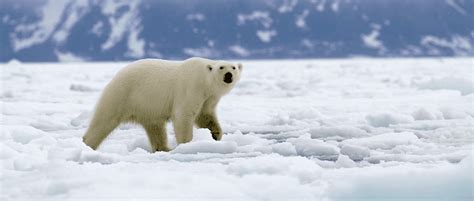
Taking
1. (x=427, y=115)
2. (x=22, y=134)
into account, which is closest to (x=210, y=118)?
(x=22, y=134)

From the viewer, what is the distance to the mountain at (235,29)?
145875 millimetres

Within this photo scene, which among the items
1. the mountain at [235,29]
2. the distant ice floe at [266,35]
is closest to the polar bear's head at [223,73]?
the mountain at [235,29]

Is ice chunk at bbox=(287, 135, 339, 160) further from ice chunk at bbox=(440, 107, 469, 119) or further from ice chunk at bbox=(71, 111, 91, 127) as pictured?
ice chunk at bbox=(71, 111, 91, 127)

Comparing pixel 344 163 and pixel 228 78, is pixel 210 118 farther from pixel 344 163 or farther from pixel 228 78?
pixel 344 163

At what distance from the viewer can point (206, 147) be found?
14.0 ft

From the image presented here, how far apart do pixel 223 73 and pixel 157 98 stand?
523 millimetres

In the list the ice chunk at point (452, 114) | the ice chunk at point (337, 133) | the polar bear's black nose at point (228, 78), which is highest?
the ice chunk at point (452, 114)

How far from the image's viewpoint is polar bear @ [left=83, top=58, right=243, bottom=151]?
4.94 m

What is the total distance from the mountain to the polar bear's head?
5347 inches

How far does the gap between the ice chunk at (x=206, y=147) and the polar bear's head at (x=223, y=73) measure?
613 millimetres

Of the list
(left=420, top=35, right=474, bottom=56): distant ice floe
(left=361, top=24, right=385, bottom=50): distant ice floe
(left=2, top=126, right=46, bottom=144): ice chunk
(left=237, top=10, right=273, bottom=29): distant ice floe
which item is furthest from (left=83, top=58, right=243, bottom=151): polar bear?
(left=237, top=10, right=273, bottom=29): distant ice floe

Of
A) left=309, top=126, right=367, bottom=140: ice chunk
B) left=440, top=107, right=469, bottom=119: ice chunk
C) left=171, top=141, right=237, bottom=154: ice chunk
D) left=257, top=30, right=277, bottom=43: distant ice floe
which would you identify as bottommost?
left=171, top=141, right=237, bottom=154: ice chunk

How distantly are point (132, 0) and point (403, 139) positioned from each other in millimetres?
164702

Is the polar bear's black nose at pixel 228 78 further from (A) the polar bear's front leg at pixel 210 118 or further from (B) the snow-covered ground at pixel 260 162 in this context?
(B) the snow-covered ground at pixel 260 162
